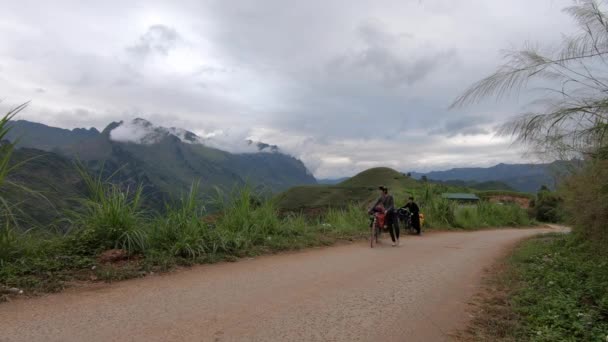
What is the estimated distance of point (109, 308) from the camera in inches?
166

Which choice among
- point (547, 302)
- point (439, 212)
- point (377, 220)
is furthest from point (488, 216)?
point (547, 302)

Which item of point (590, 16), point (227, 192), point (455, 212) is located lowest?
point (455, 212)

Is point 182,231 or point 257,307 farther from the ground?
point 182,231

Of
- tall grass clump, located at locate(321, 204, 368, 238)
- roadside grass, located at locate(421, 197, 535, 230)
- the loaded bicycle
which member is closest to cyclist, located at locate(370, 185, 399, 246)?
the loaded bicycle

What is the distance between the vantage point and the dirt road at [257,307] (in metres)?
3.67

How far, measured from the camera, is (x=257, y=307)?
14.7 feet

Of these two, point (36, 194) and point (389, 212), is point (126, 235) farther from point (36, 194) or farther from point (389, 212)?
point (389, 212)

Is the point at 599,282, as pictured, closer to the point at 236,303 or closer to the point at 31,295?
the point at 236,303

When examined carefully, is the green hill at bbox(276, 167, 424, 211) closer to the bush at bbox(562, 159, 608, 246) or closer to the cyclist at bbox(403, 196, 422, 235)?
the cyclist at bbox(403, 196, 422, 235)

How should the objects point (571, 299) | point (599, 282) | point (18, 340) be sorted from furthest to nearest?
point (599, 282), point (571, 299), point (18, 340)

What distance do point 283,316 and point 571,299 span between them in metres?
3.68

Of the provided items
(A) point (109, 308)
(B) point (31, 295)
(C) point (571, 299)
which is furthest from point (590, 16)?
(B) point (31, 295)

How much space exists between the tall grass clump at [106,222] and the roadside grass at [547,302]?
5252 mm

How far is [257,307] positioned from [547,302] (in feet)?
11.9
